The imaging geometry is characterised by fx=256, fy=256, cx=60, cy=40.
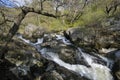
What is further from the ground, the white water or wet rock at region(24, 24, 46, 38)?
the white water

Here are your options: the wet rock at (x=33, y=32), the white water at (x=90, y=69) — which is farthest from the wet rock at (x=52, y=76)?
the wet rock at (x=33, y=32)

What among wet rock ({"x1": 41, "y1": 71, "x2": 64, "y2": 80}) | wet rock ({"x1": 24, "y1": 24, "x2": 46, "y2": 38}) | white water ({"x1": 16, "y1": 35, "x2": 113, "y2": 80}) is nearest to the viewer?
wet rock ({"x1": 41, "y1": 71, "x2": 64, "y2": 80})

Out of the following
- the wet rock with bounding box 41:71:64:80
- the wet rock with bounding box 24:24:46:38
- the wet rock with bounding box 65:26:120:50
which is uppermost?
the wet rock with bounding box 41:71:64:80

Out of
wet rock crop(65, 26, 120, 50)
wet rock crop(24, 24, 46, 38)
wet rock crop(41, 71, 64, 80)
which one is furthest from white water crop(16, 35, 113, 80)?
wet rock crop(24, 24, 46, 38)

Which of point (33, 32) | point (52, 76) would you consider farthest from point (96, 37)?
point (52, 76)

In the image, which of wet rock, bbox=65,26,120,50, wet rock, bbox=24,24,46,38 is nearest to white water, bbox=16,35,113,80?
wet rock, bbox=65,26,120,50

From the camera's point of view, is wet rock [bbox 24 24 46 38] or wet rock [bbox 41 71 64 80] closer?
wet rock [bbox 41 71 64 80]

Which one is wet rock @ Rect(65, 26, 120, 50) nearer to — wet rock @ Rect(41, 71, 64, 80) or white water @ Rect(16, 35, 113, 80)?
white water @ Rect(16, 35, 113, 80)

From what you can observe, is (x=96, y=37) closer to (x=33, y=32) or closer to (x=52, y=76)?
(x=33, y=32)

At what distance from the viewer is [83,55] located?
2128 cm

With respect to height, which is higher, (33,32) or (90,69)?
(90,69)

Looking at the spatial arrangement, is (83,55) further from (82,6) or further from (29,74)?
(82,6)

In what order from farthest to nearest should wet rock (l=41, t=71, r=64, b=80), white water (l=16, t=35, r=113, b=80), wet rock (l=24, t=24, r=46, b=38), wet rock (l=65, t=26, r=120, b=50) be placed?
wet rock (l=24, t=24, r=46, b=38) < wet rock (l=65, t=26, r=120, b=50) < white water (l=16, t=35, r=113, b=80) < wet rock (l=41, t=71, r=64, b=80)

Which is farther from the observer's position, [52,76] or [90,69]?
[90,69]
